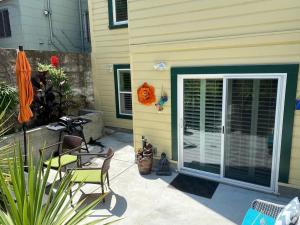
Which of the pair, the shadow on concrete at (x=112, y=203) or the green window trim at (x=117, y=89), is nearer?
the shadow on concrete at (x=112, y=203)

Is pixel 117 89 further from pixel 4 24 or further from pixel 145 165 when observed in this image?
pixel 4 24

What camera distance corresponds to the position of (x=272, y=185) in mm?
4168

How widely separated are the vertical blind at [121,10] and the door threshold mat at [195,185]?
5285mm

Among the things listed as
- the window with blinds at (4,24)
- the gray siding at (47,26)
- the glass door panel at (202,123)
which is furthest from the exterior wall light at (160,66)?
the window with blinds at (4,24)

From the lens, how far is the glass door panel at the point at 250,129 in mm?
4031

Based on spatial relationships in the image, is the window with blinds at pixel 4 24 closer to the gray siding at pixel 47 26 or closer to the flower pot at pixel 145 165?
the gray siding at pixel 47 26

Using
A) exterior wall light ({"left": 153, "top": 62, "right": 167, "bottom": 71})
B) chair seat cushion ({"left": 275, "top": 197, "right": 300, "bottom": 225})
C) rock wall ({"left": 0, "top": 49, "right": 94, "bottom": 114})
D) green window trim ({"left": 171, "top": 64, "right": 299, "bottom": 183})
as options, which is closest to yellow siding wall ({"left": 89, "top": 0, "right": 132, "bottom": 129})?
rock wall ({"left": 0, "top": 49, "right": 94, "bottom": 114})

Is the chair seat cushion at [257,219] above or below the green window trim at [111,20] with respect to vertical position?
below

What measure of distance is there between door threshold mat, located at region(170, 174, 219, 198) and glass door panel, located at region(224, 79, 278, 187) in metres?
0.46

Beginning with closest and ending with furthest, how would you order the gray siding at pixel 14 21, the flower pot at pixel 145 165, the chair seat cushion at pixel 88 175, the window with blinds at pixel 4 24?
1. the chair seat cushion at pixel 88 175
2. the flower pot at pixel 145 165
3. the gray siding at pixel 14 21
4. the window with blinds at pixel 4 24

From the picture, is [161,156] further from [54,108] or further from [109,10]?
[109,10]

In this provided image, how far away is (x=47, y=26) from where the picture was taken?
9953 millimetres

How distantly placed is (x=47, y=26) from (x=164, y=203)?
30.2 feet

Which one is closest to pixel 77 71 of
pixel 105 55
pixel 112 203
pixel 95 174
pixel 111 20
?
pixel 105 55
